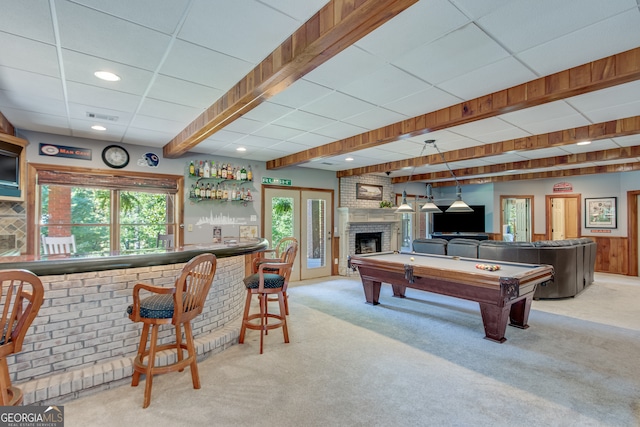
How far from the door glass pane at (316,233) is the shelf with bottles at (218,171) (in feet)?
5.45

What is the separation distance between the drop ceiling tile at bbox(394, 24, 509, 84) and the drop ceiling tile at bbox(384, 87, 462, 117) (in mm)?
336

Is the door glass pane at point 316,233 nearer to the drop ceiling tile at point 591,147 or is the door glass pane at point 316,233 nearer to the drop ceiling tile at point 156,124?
the drop ceiling tile at point 156,124

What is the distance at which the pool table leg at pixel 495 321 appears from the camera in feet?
11.2

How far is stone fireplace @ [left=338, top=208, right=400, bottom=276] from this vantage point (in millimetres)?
7441

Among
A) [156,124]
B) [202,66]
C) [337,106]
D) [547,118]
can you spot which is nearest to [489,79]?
[337,106]

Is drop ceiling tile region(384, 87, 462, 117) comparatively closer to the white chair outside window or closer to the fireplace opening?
the white chair outside window

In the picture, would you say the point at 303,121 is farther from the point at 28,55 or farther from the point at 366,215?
the point at 366,215

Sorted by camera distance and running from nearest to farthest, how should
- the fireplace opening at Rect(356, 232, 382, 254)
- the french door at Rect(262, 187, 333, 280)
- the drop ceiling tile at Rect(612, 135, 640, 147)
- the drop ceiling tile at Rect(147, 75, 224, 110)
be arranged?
1. the drop ceiling tile at Rect(147, 75, 224, 110)
2. the drop ceiling tile at Rect(612, 135, 640, 147)
3. the french door at Rect(262, 187, 333, 280)
4. the fireplace opening at Rect(356, 232, 382, 254)

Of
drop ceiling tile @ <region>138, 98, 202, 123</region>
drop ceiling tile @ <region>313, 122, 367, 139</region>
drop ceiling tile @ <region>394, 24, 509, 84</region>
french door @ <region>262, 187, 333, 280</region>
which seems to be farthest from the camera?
french door @ <region>262, 187, 333, 280</region>

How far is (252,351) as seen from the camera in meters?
3.19

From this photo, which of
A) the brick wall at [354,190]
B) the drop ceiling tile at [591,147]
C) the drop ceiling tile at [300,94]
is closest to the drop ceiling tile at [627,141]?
the drop ceiling tile at [591,147]

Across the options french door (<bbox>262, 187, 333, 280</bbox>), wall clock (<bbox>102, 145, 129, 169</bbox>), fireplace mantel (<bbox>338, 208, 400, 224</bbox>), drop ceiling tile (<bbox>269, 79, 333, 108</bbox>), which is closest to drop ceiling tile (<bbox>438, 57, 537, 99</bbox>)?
drop ceiling tile (<bbox>269, 79, 333, 108</bbox>)

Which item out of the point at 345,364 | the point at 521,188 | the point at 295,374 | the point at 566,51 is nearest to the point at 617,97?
the point at 566,51

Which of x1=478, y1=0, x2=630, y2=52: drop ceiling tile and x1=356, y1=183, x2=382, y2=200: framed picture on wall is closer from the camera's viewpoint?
x1=478, y1=0, x2=630, y2=52: drop ceiling tile
